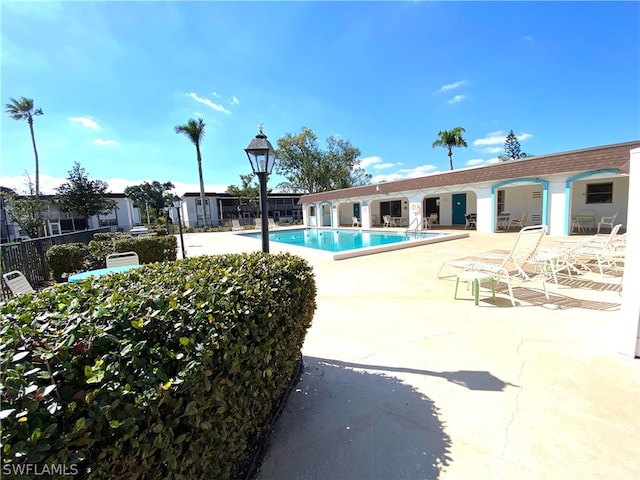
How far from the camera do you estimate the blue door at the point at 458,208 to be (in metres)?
20.2

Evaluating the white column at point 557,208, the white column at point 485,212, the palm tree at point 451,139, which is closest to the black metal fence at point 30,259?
the white column at point 485,212

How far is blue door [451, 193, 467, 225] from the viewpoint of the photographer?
20188mm

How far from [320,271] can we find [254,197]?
32615mm

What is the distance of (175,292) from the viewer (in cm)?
159

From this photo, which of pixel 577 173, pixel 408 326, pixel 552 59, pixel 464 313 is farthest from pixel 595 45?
pixel 408 326

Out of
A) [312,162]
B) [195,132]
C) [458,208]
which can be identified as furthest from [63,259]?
[312,162]

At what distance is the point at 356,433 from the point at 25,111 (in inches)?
1326

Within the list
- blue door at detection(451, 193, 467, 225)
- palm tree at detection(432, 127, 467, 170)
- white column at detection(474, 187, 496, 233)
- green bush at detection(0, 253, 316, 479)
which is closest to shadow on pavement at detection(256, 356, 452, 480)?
green bush at detection(0, 253, 316, 479)

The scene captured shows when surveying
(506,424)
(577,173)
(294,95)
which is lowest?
(506,424)

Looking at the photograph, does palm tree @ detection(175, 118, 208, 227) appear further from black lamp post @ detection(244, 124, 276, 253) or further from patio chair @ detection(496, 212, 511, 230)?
black lamp post @ detection(244, 124, 276, 253)

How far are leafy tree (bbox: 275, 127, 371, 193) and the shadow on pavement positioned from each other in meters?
37.1

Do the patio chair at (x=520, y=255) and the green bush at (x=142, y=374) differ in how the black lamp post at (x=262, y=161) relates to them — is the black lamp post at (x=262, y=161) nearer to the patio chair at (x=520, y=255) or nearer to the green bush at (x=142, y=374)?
the green bush at (x=142, y=374)

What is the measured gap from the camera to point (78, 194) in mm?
25359

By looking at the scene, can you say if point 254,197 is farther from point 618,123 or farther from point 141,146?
point 618,123
